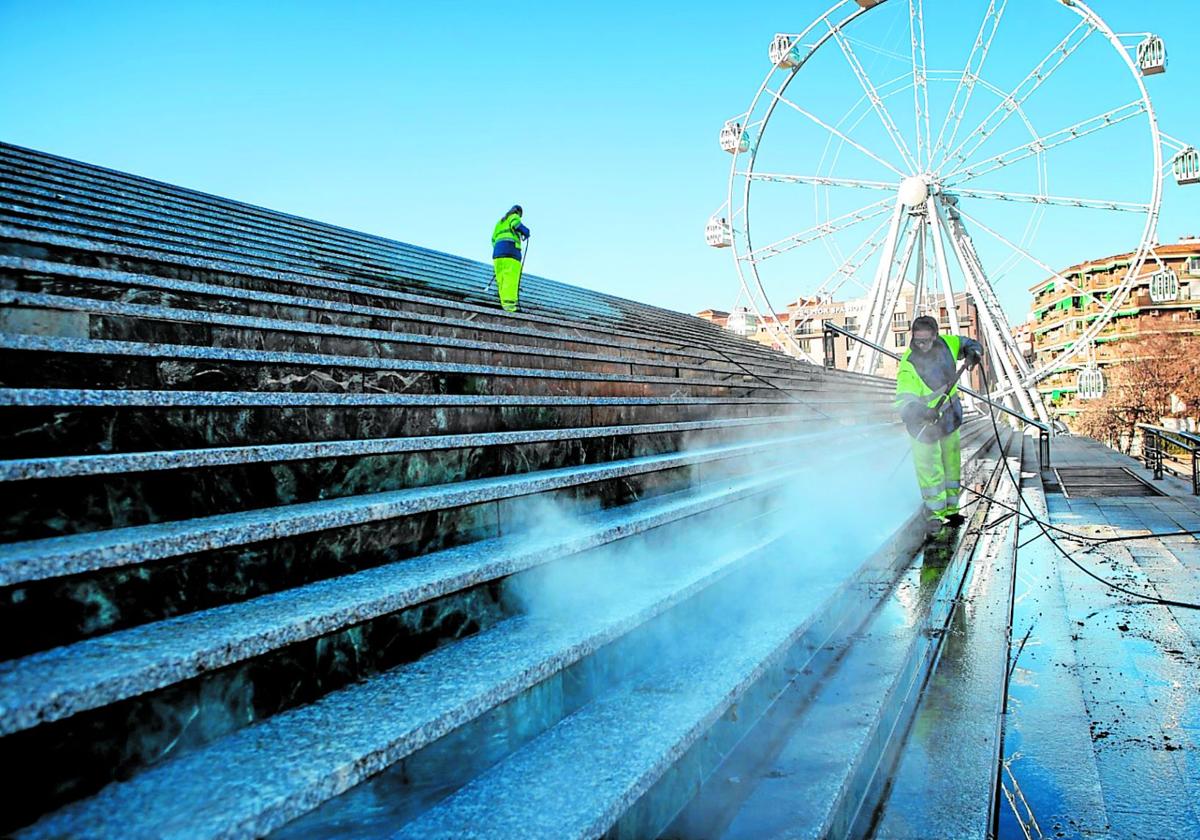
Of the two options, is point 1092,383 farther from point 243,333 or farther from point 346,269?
point 243,333

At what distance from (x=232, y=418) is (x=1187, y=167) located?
1038 inches

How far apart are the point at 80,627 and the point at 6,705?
0.44m

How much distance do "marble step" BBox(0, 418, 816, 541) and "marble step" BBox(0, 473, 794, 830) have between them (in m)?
0.42

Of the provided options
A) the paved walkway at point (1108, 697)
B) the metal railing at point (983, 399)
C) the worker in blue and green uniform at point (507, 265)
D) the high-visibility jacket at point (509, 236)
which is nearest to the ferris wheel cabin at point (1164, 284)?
the metal railing at point (983, 399)

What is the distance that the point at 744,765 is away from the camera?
2332mm

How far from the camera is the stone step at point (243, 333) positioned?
2.91 meters

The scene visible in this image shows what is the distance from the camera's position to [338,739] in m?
1.67

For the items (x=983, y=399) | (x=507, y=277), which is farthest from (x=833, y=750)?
(x=507, y=277)

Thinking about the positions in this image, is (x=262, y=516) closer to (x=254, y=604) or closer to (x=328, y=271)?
(x=254, y=604)

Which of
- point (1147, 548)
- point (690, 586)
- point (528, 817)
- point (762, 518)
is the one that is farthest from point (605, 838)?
point (1147, 548)

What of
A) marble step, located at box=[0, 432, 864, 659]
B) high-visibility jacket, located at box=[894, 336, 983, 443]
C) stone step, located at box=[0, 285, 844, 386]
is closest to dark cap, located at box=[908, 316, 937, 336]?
high-visibility jacket, located at box=[894, 336, 983, 443]

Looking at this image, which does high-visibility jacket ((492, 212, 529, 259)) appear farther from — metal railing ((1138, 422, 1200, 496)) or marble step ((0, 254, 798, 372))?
metal railing ((1138, 422, 1200, 496))

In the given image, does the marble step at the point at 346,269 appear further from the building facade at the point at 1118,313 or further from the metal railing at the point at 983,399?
the building facade at the point at 1118,313

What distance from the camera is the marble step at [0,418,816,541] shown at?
1.90 m
